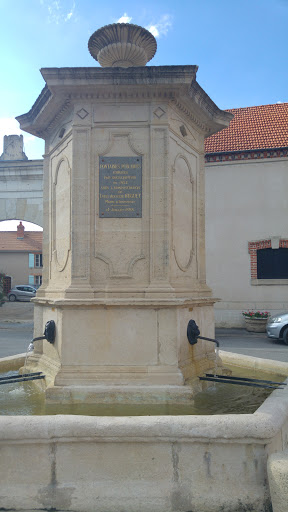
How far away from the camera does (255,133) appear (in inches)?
704

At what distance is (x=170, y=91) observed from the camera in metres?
4.86

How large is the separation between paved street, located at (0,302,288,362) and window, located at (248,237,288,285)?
2.26 metres

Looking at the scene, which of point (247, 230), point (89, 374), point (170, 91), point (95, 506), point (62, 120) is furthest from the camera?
point (247, 230)

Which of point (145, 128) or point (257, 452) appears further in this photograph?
point (145, 128)

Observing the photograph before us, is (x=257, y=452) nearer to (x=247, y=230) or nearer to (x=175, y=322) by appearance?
(x=175, y=322)

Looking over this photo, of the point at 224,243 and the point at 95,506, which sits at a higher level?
the point at 224,243

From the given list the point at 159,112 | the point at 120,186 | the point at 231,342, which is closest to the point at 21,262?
the point at 231,342

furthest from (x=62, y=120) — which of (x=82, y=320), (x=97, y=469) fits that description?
(x=97, y=469)

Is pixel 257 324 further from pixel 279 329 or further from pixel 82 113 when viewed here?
pixel 82 113

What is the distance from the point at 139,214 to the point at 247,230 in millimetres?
12993

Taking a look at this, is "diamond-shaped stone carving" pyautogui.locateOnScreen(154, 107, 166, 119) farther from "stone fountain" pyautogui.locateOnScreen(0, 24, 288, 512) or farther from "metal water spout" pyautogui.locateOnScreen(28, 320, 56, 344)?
"metal water spout" pyautogui.locateOnScreen(28, 320, 56, 344)

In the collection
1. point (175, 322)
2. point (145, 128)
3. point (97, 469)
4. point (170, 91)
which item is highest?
point (170, 91)

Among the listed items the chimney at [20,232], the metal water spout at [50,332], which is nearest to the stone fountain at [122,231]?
the metal water spout at [50,332]

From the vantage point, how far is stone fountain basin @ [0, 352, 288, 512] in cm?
305
